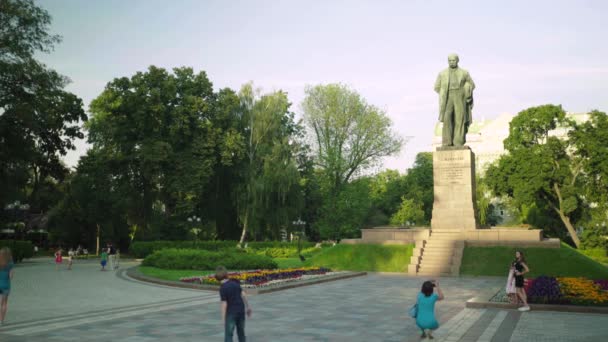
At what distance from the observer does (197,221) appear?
46312mm

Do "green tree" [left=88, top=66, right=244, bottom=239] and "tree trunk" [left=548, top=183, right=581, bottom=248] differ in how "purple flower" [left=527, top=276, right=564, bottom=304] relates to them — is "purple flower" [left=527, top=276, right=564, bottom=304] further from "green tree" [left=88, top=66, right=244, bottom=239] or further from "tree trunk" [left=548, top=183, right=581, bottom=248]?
"tree trunk" [left=548, top=183, right=581, bottom=248]

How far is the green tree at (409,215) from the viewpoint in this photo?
6100 centimetres

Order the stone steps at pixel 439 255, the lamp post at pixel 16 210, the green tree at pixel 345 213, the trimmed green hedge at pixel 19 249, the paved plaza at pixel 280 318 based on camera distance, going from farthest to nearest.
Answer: the green tree at pixel 345 213
the lamp post at pixel 16 210
the trimmed green hedge at pixel 19 249
the stone steps at pixel 439 255
the paved plaza at pixel 280 318

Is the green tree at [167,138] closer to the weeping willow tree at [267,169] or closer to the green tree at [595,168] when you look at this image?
the weeping willow tree at [267,169]

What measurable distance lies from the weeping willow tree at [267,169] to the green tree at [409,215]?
18.3 metres

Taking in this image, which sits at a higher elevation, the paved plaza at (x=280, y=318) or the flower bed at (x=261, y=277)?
the flower bed at (x=261, y=277)

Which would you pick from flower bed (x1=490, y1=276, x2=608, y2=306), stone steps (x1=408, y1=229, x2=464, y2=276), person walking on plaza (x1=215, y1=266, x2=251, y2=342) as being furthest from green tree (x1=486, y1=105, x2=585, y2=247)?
person walking on plaza (x1=215, y1=266, x2=251, y2=342)

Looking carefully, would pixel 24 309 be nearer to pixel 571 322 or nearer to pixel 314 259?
pixel 571 322

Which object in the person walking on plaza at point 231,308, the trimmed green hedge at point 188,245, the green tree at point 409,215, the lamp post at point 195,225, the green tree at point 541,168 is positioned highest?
the green tree at point 541,168

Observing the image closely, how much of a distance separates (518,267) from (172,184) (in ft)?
108

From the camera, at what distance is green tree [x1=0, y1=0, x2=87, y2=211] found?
3186cm

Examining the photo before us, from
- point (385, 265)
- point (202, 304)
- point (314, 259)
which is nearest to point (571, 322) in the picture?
point (202, 304)

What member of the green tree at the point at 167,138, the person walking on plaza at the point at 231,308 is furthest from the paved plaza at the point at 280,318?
the green tree at the point at 167,138

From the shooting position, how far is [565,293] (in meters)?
14.4
